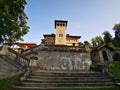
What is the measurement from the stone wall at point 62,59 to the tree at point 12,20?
4154 mm

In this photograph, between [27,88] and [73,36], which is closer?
[27,88]

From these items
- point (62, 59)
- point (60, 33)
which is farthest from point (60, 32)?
point (62, 59)

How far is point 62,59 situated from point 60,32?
27.3m

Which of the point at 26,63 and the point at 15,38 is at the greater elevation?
the point at 15,38

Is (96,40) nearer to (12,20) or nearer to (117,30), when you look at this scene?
(117,30)

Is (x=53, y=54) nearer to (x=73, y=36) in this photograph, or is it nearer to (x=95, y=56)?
(x=95, y=56)

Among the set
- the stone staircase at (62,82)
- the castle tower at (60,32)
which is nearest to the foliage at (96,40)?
the castle tower at (60,32)

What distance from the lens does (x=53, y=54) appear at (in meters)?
16.0

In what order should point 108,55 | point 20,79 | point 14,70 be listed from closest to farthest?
point 20,79, point 14,70, point 108,55

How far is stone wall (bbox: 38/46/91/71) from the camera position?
15680mm

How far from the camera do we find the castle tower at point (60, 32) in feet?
137

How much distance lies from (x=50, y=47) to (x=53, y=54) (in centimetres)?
98

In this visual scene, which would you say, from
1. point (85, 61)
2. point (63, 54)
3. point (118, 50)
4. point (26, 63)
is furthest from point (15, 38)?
point (118, 50)

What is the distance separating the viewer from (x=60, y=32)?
4266 centimetres
